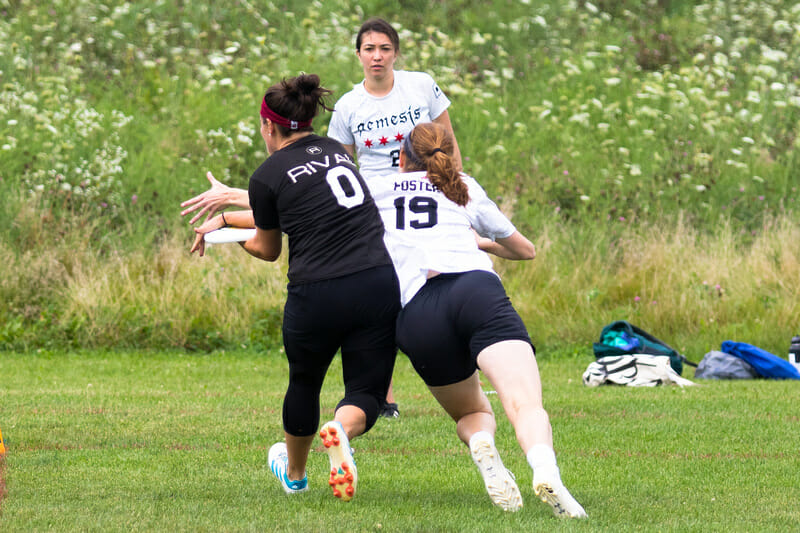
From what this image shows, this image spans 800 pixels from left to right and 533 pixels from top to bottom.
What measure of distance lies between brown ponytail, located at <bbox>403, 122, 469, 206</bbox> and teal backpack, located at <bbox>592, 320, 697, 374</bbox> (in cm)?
556

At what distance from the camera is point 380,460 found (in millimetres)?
6250

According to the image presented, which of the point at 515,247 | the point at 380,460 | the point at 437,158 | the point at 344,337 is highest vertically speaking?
the point at 437,158

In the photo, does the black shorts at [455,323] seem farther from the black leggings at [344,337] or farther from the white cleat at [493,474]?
the white cleat at [493,474]

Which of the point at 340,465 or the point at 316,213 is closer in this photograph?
the point at 340,465

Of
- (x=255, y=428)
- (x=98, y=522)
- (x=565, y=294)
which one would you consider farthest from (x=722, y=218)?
(x=98, y=522)

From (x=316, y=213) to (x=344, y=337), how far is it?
1.78 feet

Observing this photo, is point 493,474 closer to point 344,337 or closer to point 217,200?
point 344,337

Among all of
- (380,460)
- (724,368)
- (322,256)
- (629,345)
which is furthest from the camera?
(724,368)

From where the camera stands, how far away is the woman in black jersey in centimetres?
472

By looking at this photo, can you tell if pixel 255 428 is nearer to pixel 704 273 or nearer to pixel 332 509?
pixel 332 509

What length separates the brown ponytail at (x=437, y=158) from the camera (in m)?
4.81

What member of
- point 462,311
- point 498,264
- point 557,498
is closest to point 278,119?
point 462,311

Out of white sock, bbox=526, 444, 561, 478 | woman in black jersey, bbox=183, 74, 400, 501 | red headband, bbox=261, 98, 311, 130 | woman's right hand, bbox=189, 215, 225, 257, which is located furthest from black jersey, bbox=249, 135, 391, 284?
white sock, bbox=526, 444, 561, 478

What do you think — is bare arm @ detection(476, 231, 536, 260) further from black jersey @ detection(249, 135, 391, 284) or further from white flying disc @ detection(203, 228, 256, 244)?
white flying disc @ detection(203, 228, 256, 244)
